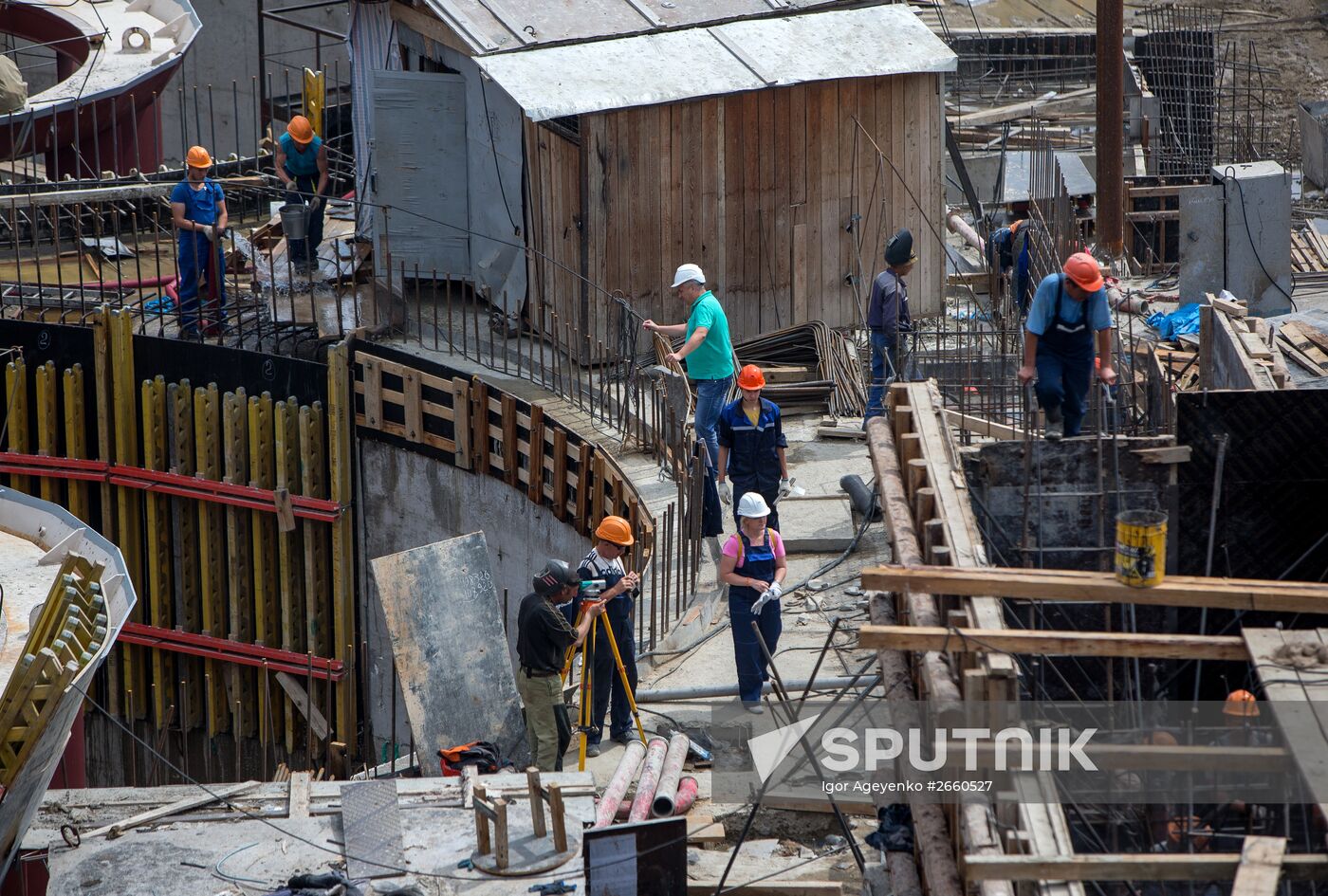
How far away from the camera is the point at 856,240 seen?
19016 mm

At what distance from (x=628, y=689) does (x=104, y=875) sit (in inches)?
138

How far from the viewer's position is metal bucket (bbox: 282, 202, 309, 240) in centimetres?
1827

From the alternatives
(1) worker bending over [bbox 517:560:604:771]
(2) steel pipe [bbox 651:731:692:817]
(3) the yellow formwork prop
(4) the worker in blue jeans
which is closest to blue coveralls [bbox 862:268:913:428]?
(4) the worker in blue jeans

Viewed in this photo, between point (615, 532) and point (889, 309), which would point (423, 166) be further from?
point (615, 532)

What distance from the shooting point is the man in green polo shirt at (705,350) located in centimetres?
1413

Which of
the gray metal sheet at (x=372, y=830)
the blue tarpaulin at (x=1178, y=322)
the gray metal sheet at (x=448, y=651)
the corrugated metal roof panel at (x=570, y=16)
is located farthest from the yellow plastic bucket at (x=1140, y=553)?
the blue tarpaulin at (x=1178, y=322)

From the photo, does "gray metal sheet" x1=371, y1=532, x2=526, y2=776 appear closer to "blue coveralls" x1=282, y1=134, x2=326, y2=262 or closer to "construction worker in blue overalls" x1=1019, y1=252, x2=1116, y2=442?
"construction worker in blue overalls" x1=1019, y1=252, x2=1116, y2=442

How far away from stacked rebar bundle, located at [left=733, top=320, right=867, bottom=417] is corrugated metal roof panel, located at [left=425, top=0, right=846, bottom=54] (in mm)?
3693

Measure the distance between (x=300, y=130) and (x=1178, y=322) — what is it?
10966 mm

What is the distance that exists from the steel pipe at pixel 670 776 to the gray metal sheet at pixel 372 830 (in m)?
1.60

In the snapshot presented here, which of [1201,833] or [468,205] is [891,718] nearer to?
[1201,833]

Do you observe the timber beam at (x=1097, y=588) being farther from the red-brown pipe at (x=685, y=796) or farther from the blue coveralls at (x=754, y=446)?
the blue coveralls at (x=754, y=446)

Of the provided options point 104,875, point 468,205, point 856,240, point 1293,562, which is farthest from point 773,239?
point 104,875

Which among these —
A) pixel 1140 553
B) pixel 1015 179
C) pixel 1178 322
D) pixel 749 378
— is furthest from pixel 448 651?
pixel 1015 179
